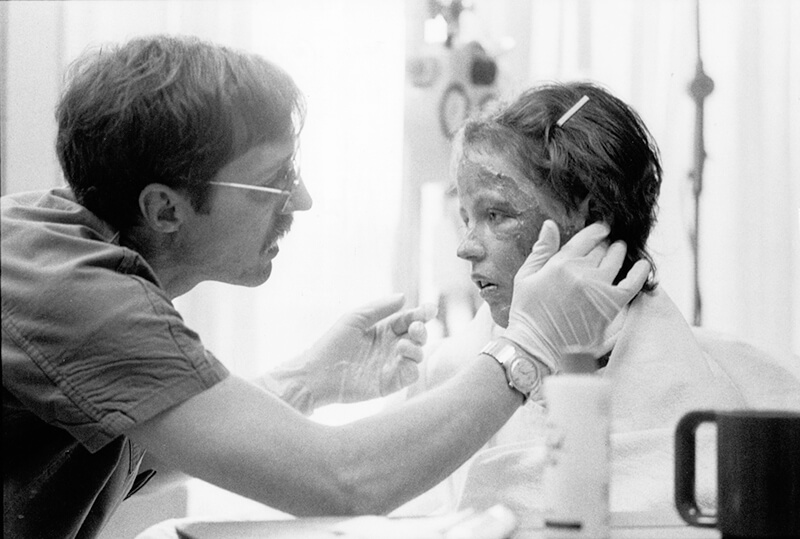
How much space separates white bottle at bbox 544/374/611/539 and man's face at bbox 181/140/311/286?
0.57m

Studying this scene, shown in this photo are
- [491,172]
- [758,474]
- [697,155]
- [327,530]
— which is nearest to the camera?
[758,474]

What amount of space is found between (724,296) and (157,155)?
4.29ft

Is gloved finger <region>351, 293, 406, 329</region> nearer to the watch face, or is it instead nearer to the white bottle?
the watch face

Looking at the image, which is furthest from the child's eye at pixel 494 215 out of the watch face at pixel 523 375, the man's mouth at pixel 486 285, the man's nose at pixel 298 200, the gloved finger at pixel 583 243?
the watch face at pixel 523 375

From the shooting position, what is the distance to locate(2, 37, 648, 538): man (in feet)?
2.96

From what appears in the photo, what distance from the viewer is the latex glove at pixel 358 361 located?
4.75ft

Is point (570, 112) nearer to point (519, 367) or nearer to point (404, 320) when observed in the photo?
point (404, 320)

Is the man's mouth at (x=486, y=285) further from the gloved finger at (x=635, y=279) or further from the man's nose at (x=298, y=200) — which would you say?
the man's nose at (x=298, y=200)

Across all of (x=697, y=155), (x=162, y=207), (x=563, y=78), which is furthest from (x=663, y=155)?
(x=162, y=207)

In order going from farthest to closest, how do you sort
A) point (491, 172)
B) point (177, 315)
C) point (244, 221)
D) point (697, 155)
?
point (697, 155), point (491, 172), point (244, 221), point (177, 315)

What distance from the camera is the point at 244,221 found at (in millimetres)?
1176

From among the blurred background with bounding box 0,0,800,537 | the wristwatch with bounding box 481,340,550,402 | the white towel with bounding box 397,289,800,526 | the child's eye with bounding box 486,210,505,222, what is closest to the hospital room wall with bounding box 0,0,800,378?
the blurred background with bounding box 0,0,800,537

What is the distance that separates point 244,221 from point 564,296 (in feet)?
1.38

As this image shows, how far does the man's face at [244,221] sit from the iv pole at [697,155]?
1.02m
